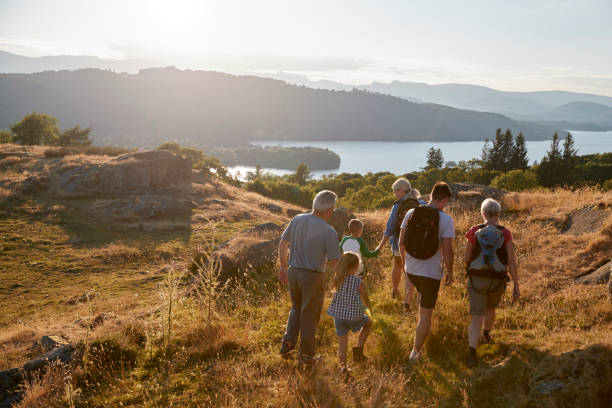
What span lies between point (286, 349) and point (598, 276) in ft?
19.7

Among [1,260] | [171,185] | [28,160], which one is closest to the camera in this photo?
[1,260]

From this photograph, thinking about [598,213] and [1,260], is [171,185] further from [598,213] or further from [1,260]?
[598,213]

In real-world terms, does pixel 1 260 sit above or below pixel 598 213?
below

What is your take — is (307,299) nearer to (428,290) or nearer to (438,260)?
(428,290)

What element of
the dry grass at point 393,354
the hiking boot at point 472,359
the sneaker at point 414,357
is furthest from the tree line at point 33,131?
the hiking boot at point 472,359

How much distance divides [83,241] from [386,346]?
14472 mm

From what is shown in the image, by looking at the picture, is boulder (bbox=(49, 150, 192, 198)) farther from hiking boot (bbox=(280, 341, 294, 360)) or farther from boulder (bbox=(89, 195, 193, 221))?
hiking boot (bbox=(280, 341, 294, 360))

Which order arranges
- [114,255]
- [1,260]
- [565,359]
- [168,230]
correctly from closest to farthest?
[565,359] → [1,260] → [114,255] → [168,230]

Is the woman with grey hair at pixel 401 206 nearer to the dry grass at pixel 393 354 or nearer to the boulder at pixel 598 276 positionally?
the dry grass at pixel 393 354

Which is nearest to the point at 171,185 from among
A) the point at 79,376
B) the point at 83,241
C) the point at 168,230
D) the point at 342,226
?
the point at 168,230

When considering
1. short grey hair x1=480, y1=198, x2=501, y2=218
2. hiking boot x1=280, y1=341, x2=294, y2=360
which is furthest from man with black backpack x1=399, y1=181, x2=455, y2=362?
hiking boot x1=280, y1=341, x2=294, y2=360

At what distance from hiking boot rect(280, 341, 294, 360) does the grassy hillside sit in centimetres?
11

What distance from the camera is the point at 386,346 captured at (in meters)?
5.38

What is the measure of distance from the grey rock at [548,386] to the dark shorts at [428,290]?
4.35 feet
